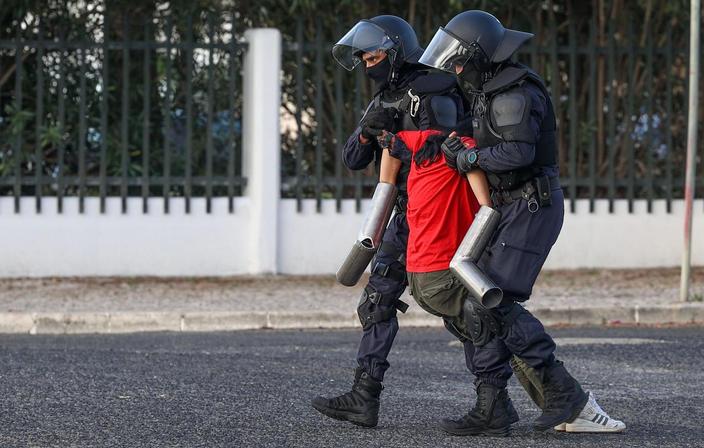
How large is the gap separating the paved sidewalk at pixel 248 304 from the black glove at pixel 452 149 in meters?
5.35

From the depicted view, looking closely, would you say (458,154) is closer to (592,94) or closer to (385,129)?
(385,129)

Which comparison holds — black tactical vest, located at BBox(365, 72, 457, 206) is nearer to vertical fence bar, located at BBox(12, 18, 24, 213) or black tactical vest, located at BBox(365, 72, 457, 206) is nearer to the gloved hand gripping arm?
the gloved hand gripping arm

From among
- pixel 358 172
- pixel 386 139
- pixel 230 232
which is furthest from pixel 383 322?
pixel 358 172

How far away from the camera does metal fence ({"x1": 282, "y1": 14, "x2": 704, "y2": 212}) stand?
14.6m

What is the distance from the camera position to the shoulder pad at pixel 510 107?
6.19 meters

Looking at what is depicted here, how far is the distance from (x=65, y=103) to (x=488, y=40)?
8.86 meters

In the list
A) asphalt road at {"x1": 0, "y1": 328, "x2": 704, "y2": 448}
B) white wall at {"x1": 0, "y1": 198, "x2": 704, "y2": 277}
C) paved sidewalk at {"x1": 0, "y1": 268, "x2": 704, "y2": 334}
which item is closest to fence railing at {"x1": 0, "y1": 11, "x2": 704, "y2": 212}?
white wall at {"x1": 0, "y1": 198, "x2": 704, "y2": 277}

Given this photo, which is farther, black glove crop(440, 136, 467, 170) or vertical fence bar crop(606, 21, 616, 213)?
vertical fence bar crop(606, 21, 616, 213)

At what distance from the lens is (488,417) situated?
639 cm

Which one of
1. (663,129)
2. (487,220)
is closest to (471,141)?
(487,220)

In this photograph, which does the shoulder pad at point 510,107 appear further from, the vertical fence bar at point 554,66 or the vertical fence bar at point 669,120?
the vertical fence bar at point 669,120

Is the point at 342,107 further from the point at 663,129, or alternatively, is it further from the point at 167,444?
the point at 167,444

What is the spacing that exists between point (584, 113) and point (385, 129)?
9.10 m

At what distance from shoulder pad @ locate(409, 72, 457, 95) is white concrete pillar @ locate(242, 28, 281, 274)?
7642mm
